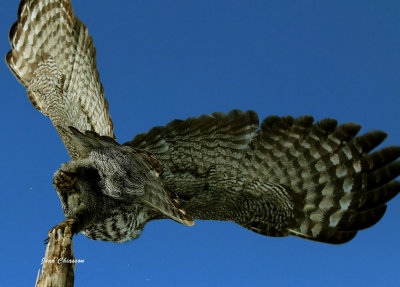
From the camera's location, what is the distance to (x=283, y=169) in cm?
376

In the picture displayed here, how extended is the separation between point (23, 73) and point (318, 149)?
3571mm

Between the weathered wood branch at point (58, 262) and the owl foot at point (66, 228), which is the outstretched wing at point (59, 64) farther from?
the weathered wood branch at point (58, 262)

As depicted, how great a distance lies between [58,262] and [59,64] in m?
2.63

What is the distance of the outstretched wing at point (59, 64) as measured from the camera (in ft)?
15.6

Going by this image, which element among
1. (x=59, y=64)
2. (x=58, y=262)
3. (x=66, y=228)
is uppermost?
(x=59, y=64)

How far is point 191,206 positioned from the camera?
4.23m

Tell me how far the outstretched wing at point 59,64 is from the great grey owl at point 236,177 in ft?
1.58

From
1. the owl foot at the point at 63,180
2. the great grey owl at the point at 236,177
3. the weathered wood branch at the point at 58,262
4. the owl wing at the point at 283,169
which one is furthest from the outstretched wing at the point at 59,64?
the weathered wood branch at the point at 58,262

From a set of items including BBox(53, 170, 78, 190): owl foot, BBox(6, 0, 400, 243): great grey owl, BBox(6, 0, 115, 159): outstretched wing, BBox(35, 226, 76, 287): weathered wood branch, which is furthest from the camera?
BBox(6, 0, 115, 159): outstretched wing

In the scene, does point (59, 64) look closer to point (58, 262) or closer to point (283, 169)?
point (58, 262)

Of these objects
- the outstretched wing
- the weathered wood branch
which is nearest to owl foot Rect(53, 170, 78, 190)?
the weathered wood branch

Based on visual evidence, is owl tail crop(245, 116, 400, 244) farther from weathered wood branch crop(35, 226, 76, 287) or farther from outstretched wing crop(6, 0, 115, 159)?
outstretched wing crop(6, 0, 115, 159)

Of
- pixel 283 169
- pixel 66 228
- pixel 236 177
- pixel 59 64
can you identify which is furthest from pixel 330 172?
pixel 59 64

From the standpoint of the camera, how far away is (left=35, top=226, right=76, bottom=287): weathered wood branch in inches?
115
